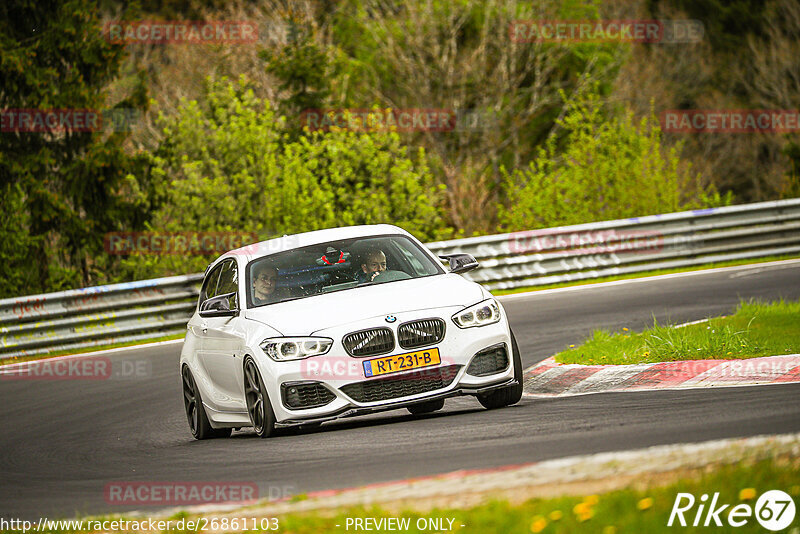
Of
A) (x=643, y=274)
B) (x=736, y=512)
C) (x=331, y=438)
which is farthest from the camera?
(x=643, y=274)

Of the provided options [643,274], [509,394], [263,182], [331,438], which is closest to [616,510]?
[331,438]

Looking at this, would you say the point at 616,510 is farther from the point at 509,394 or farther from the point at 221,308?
the point at 221,308

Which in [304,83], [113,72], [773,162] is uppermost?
[113,72]

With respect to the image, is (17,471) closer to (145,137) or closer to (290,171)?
(290,171)

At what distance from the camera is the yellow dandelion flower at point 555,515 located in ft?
16.8

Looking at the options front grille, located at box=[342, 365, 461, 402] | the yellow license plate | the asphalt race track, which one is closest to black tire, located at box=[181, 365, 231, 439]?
Result: the asphalt race track

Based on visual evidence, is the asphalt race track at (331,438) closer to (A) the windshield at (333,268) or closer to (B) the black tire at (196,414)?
(B) the black tire at (196,414)

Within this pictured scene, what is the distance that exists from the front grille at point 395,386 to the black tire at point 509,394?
738 millimetres

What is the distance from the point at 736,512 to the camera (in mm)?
4941

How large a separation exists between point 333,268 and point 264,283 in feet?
1.90

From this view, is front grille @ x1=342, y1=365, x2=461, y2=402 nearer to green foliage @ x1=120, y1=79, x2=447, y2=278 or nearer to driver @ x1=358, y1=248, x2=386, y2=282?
driver @ x1=358, y1=248, x2=386, y2=282

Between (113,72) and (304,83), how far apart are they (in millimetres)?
9546

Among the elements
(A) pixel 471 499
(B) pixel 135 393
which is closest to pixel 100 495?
(A) pixel 471 499

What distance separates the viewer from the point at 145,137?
145 ft
